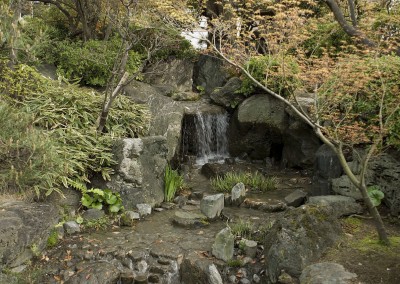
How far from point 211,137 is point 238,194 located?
370 cm

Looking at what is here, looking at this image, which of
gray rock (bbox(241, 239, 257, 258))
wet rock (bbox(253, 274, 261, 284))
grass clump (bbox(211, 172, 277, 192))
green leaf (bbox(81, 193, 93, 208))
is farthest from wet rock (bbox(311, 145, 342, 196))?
green leaf (bbox(81, 193, 93, 208))

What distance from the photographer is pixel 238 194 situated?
28.3 feet

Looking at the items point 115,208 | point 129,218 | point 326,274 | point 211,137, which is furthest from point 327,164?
point 211,137

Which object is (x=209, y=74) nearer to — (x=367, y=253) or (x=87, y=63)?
(x=87, y=63)

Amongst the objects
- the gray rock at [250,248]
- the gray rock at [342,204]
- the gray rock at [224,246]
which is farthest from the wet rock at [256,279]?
the gray rock at [342,204]

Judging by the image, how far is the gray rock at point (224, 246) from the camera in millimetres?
6188

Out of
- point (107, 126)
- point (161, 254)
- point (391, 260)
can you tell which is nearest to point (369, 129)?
point (391, 260)

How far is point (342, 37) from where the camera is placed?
40.4 feet

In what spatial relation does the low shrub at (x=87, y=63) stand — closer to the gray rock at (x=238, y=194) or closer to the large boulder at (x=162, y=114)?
the large boulder at (x=162, y=114)

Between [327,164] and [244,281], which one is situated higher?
[327,164]

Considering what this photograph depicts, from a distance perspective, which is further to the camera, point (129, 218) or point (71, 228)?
point (129, 218)

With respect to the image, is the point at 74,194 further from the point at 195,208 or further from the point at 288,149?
the point at 288,149

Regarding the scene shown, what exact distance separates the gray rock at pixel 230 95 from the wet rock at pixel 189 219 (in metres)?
5.08

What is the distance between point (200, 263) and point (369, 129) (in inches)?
165
